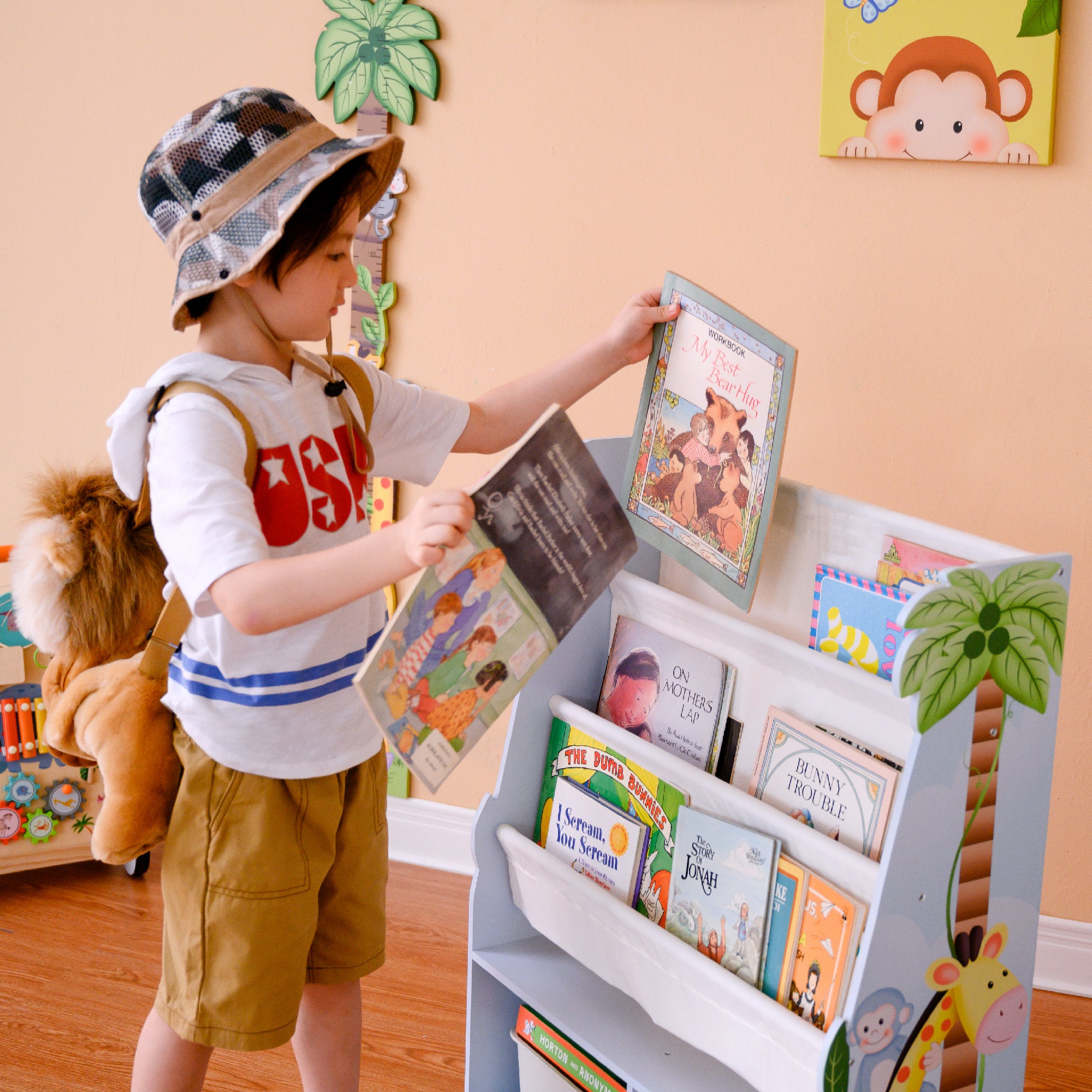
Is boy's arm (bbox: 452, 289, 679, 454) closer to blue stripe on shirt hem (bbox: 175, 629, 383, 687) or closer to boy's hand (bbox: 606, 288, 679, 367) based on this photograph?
boy's hand (bbox: 606, 288, 679, 367)

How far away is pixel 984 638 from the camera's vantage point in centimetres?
94

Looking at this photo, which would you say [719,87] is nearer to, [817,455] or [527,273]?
[527,273]

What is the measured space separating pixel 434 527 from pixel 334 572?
9 cm

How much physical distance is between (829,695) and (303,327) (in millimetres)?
622

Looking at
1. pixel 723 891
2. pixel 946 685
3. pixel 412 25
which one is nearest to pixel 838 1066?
pixel 723 891

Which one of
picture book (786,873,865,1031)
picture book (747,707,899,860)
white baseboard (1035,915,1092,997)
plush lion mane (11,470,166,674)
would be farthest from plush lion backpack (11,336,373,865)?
white baseboard (1035,915,1092,997)

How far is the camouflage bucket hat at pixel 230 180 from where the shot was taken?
95 centimetres

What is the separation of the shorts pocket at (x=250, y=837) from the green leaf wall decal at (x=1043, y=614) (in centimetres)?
68

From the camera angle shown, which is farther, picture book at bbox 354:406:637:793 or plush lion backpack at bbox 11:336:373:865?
plush lion backpack at bbox 11:336:373:865

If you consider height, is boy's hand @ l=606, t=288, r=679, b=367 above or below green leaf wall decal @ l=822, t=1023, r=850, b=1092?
above

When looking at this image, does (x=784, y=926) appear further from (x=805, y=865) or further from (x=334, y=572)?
(x=334, y=572)

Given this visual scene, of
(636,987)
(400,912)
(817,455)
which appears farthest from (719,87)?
(400,912)

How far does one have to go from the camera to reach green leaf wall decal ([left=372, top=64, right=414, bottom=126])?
177 cm

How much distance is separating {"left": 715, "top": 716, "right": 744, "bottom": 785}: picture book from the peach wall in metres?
0.55
